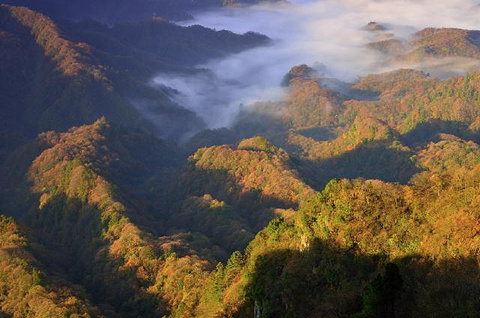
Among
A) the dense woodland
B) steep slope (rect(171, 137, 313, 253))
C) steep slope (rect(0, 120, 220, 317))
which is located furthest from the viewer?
steep slope (rect(171, 137, 313, 253))

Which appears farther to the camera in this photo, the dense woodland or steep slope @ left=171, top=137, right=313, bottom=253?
steep slope @ left=171, top=137, right=313, bottom=253

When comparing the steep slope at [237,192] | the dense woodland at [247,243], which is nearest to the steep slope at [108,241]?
the dense woodland at [247,243]

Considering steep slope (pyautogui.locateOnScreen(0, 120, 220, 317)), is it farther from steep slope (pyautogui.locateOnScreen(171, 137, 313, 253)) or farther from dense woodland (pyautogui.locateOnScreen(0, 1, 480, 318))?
steep slope (pyautogui.locateOnScreen(171, 137, 313, 253))

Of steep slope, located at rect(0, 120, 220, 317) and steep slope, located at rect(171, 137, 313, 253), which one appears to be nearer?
steep slope, located at rect(0, 120, 220, 317)

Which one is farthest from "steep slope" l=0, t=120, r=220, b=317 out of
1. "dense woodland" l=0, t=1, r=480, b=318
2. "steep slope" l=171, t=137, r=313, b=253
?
"steep slope" l=171, t=137, r=313, b=253

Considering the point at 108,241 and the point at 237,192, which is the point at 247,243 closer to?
the point at 108,241

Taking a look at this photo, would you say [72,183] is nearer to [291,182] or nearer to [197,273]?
[291,182]

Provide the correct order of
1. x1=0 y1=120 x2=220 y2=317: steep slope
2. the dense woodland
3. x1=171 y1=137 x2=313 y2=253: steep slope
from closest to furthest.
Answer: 1. the dense woodland
2. x1=0 y1=120 x2=220 y2=317: steep slope
3. x1=171 y1=137 x2=313 y2=253: steep slope

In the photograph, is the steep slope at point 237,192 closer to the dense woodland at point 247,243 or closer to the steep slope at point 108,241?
the dense woodland at point 247,243

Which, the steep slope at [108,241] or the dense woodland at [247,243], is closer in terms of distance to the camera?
the dense woodland at [247,243]

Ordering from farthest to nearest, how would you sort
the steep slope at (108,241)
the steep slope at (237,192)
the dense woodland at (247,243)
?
the steep slope at (237,192)
the steep slope at (108,241)
the dense woodland at (247,243)

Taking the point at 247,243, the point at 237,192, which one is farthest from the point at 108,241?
the point at 237,192
